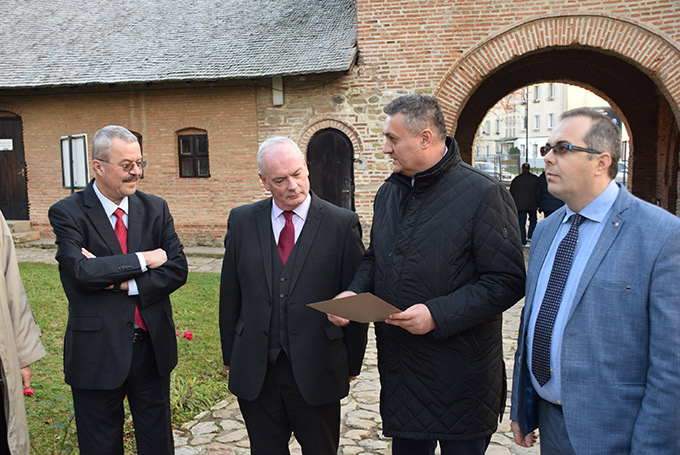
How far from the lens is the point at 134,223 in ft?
10.9

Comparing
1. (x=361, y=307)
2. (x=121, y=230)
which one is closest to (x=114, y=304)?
(x=121, y=230)

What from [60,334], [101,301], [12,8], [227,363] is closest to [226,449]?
[227,363]

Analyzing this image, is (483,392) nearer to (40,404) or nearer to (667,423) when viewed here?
(667,423)

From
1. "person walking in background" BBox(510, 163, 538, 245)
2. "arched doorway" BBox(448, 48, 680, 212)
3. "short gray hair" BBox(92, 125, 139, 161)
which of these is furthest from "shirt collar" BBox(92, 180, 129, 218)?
"arched doorway" BBox(448, 48, 680, 212)

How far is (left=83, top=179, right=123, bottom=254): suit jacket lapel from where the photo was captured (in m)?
3.22

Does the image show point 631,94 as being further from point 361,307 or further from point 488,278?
point 361,307

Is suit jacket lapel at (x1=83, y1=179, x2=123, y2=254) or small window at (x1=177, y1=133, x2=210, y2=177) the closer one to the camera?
suit jacket lapel at (x1=83, y1=179, x2=123, y2=254)

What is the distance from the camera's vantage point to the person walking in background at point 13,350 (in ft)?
9.60

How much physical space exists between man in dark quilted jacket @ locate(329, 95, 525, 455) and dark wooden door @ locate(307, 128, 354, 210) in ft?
32.5

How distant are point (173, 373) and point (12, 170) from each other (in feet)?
41.8

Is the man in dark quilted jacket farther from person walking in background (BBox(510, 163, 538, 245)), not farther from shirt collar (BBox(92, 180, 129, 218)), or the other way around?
person walking in background (BBox(510, 163, 538, 245))

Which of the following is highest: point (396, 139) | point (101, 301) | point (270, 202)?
point (396, 139)

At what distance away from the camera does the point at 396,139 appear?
277 centimetres

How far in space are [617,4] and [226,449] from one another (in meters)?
10.3
